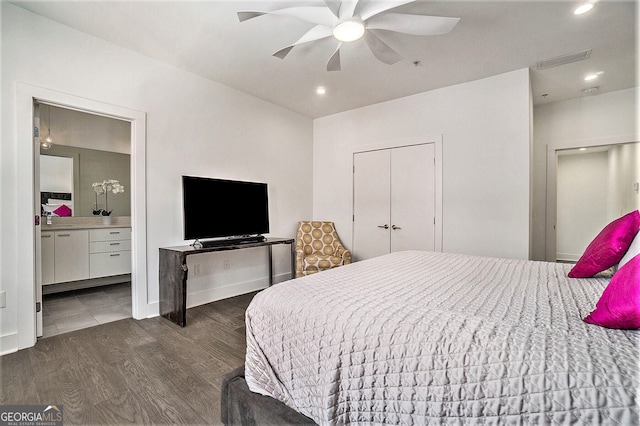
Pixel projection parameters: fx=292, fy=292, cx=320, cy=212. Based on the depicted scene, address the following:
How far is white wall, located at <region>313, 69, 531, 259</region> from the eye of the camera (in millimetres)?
3287

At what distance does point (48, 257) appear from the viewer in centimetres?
363

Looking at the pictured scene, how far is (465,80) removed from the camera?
11.7 feet

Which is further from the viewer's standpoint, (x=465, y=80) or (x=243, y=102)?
(x=243, y=102)

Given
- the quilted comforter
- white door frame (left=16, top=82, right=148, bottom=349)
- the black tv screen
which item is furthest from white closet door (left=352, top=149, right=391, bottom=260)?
white door frame (left=16, top=82, right=148, bottom=349)

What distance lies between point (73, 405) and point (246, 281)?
2.42m

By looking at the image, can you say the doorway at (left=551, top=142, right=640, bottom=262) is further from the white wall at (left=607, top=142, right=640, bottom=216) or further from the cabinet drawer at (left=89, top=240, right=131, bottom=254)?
the cabinet drawer at (left=89, top=240, right=131, bottom=254)

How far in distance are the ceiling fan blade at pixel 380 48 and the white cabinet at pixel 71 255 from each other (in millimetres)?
4248

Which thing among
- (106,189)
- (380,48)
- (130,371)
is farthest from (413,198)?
(106,189)

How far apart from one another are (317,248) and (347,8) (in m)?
3.24

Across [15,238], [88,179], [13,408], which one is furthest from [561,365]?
[88,179]

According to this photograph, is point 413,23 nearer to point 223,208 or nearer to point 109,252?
point 223,208

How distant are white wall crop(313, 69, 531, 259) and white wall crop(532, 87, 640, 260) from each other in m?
1.41

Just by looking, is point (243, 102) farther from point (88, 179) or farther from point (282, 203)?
point (88, 179)

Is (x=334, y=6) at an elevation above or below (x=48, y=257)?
above
